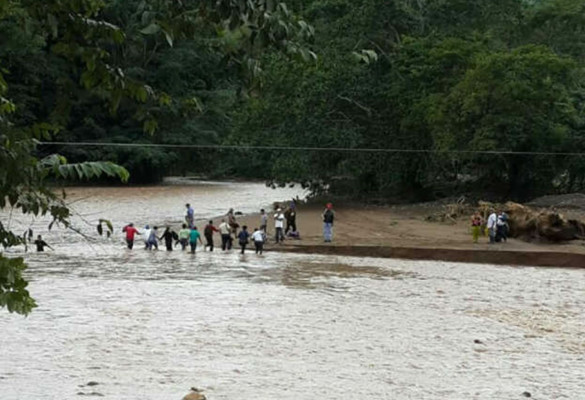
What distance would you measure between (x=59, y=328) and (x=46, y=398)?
5.71 meters

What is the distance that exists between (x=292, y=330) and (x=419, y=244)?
1671 cm

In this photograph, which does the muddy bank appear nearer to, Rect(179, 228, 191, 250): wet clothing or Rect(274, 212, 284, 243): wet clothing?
Rect(274, 212, 284, 243): wet clothing

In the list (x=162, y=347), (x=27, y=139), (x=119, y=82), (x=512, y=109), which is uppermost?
(x=512, y=109)

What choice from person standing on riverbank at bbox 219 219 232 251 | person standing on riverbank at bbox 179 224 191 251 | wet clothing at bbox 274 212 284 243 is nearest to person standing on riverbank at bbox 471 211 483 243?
wet clothing at bbox 274 212 284 243

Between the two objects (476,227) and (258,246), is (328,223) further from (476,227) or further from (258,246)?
(476,227)

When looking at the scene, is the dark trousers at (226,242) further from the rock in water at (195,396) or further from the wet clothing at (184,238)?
the rock in water at (195,396)

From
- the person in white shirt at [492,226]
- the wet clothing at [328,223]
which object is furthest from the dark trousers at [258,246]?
the person in white shirt at [492,226]

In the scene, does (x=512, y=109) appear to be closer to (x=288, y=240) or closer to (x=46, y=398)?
(x=288, y=240)

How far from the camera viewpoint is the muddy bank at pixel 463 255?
105ft

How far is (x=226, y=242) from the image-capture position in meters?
33.4

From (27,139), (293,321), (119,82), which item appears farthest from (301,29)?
(293,321)

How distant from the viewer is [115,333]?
17.6m

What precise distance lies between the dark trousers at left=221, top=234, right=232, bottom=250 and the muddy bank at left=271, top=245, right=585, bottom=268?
1.78 meters

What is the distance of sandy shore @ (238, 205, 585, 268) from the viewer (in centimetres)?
3222
